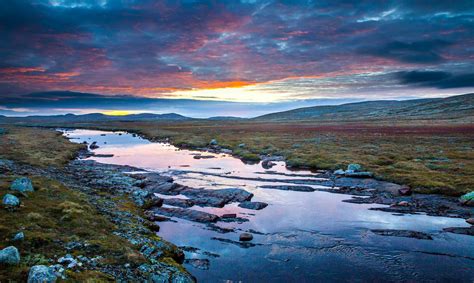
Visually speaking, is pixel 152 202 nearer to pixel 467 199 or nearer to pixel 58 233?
pixel 58 233

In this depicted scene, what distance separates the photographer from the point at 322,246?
20641 millimetres

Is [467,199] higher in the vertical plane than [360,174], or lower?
lower

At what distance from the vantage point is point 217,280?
16469 mm

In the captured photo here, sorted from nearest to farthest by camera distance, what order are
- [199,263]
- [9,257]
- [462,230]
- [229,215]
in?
[9,257] < [199,263] < [462,230] < [229,215]

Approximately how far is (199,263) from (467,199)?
27265mm

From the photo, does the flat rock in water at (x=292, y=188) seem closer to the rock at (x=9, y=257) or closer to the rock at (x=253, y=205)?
the rock at (x=253, y=205)

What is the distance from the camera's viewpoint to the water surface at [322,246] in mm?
17109

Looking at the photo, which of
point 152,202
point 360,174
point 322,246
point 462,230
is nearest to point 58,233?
point 152,202

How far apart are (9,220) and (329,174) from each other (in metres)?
37.7

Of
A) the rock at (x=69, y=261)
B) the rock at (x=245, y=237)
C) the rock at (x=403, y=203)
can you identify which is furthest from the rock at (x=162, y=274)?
the rock at (x=403, y=203)

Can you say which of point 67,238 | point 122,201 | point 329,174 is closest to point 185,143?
point 329,174

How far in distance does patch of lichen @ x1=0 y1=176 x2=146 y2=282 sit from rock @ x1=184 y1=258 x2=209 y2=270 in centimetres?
Answer: 334

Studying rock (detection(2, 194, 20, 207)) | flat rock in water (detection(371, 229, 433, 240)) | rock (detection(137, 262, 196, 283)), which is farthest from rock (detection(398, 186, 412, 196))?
rock (detection(2, 194, 20, 207))

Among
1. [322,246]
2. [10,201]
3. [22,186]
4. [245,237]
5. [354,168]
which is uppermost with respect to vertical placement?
[22,186]
